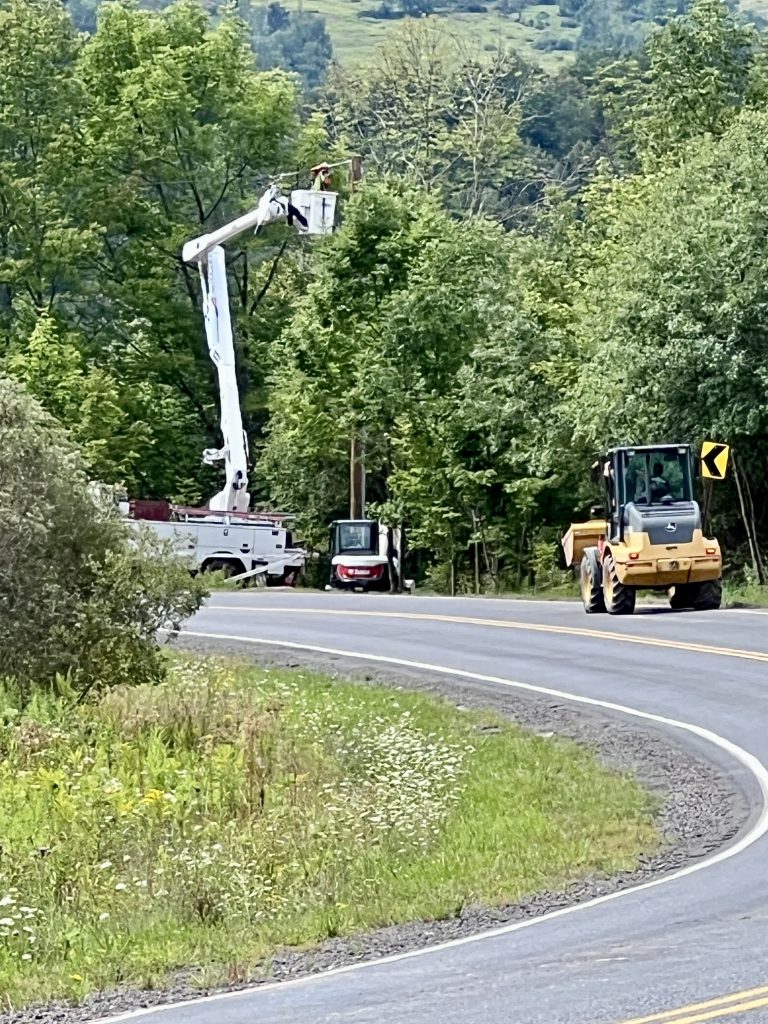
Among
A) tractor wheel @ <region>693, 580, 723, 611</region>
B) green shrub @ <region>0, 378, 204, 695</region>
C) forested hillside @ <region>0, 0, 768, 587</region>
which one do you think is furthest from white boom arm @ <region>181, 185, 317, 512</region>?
green shrub @ <region>0, 378, 204, 695</region>

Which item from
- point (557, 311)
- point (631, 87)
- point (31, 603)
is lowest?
point (31, 603)

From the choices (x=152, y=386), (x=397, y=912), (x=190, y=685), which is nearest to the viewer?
(x=397, y=912)

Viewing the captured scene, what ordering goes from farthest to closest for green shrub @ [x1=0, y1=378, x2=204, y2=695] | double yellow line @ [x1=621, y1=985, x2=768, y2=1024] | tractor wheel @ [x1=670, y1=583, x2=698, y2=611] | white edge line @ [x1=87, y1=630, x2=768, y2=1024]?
tractor wheel @ [x1=670, y1=583, x2=698, y2=611]
green shrub @ [x1=0, y1=378, x2=204, y2=695]
white edge line @ [x1=87, y1=630, x2=768, y2=1024]
double yellow line @ [x1=621, y1=985, x2=768, y2=1024]

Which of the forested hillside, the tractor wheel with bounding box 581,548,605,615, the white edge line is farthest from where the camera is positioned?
the forested hillside

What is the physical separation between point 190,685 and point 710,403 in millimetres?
13508

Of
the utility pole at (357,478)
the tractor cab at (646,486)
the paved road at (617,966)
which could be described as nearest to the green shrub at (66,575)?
the paved road at (617,966)

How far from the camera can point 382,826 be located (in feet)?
48.2

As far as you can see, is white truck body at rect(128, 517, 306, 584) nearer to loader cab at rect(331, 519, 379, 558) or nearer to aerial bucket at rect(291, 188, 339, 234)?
loader cab at rect(331, 519, 379, 558)

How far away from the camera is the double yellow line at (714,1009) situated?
812 centimetres

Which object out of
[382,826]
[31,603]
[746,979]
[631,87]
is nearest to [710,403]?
[31,603]

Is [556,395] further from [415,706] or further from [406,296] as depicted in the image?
[415,706]

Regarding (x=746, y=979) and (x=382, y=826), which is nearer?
(x=746, y=979)

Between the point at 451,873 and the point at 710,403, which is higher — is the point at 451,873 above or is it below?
below

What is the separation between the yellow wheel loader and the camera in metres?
27.8
